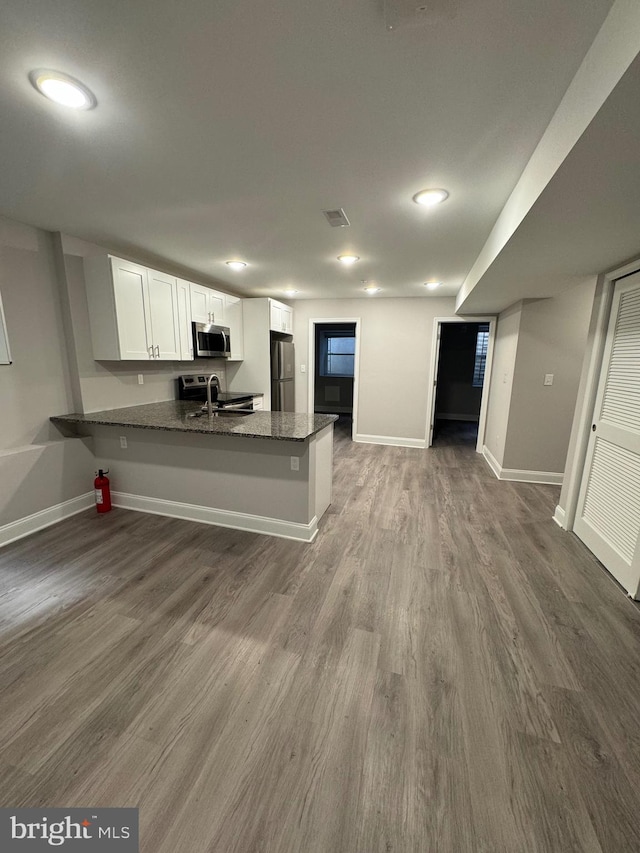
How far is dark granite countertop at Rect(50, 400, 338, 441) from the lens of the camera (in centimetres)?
252

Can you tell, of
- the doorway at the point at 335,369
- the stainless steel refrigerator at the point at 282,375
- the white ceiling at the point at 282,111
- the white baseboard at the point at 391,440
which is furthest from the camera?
the doorway at the point at 335,369

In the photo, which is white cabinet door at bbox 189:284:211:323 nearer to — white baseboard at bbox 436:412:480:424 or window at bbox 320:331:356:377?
window at bbox 320:331:356:377

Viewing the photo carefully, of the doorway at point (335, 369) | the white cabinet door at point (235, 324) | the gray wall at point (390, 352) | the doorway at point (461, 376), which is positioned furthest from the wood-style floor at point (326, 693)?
the doorway at point (335, 369)

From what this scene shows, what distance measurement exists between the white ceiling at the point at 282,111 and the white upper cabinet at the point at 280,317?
246cm

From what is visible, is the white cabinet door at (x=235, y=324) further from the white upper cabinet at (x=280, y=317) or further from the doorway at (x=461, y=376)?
the doorway at (x=461, y=376)

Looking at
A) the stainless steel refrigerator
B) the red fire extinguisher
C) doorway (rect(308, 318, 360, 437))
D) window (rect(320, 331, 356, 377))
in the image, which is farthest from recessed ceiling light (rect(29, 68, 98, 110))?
window (rect(320, 331, 356, 377))

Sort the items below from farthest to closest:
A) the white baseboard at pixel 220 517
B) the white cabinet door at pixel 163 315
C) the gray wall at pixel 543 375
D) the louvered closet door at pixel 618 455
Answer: the gray wall at pixel 543 375 → the white cabinet door at pixel 163 315 → the white baseboard at pixel 220 517 → the louvered closet door at pixel 618 455

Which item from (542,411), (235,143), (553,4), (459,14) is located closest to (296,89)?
(235,143)

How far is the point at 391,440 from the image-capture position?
5805mm

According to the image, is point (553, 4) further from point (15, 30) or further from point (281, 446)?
point (281, 446)

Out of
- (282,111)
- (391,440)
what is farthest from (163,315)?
(391,440)

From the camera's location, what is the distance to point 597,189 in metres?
1.39

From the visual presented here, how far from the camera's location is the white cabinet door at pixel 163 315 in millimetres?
3439

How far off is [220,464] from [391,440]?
359cm
